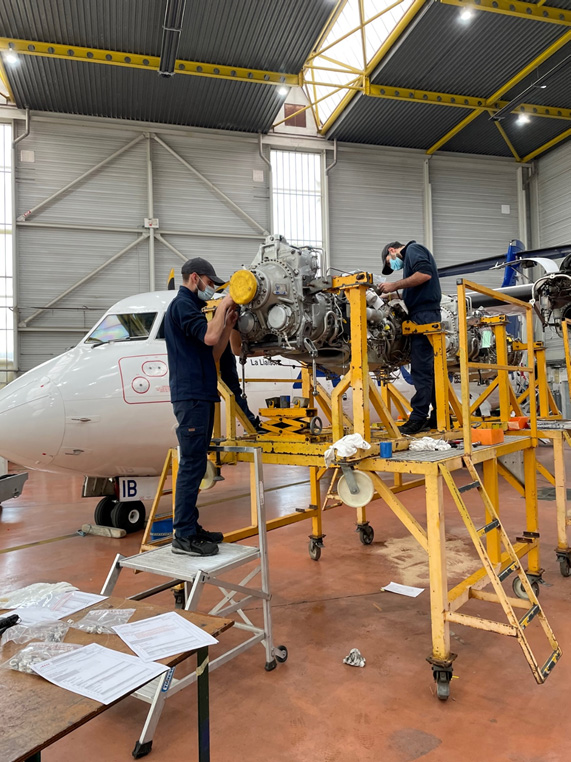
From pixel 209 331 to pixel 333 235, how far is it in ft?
50.1

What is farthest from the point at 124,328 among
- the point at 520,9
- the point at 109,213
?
the point at 520,9

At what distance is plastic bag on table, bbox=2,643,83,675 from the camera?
1.51 m

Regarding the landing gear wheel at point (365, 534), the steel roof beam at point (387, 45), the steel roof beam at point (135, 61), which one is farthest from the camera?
the steel roof beam at point (135, 61)

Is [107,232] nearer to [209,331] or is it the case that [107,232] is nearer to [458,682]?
[209,331]

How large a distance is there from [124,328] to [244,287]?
369 centimetres

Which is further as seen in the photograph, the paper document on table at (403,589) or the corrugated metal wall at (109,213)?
the corrugated metal wall at (109,213)

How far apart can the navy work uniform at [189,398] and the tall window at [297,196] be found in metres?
14.4

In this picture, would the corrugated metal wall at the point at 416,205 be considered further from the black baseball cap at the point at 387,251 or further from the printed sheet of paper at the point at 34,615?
the printed sheet of paper at the point at 34,615

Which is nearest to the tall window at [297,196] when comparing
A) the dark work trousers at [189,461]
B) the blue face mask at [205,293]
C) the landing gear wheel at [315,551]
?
the landing gear wheel at [315,551]

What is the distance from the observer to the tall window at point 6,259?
49.2 ft

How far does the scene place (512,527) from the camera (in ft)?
21.5

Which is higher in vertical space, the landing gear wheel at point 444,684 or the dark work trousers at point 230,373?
the dark work trousers at point 230,373

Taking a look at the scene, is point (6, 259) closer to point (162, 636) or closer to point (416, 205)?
point (416, 205)

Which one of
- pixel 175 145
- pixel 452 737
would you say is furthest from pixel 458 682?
pixel 175 145
